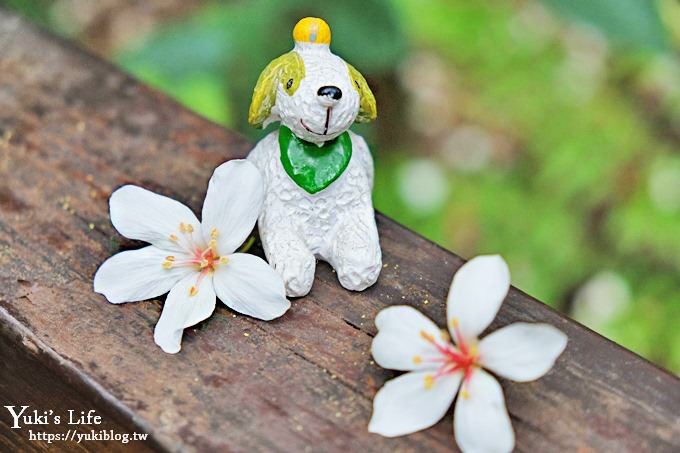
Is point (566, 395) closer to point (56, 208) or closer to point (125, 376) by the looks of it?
point (125, 376)

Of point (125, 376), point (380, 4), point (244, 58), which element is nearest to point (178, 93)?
point (244, 58)

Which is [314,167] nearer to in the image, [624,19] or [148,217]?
[148,217]

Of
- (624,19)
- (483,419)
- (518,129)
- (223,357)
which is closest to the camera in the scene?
(483,419)

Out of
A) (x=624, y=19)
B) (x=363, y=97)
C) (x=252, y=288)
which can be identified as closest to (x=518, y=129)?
(x=624, y=19)

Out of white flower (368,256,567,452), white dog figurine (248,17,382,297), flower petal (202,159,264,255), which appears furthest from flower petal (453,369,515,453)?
flower petal (202,159,264,255)

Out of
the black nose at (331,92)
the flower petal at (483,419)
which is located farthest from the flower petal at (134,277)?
the flower petal at (483,419)

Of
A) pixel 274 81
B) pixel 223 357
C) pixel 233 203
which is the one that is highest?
pixel 274 81
